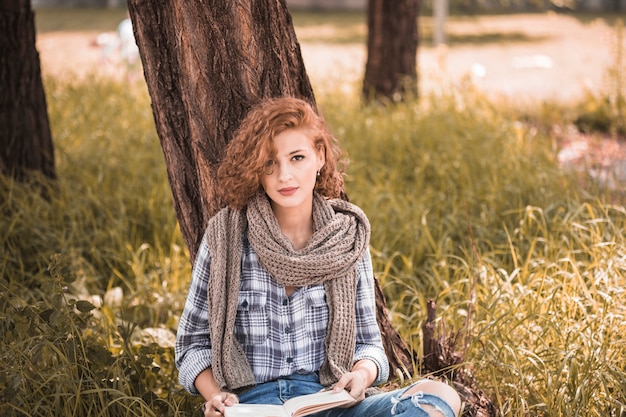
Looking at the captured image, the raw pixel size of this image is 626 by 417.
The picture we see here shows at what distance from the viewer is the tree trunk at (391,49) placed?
729 centimetres

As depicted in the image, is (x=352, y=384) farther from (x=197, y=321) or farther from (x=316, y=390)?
(x=197, y=321)

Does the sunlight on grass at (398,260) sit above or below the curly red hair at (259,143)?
below

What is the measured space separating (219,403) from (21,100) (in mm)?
3185

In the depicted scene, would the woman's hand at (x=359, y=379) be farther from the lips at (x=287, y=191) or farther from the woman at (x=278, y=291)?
the lips at (x=287, y=191)

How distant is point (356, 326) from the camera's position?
8.26 feet

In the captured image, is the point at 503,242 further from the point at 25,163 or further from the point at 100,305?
the point at 25,163

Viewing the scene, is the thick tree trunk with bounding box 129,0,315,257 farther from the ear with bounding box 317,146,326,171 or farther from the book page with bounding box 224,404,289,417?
the book page with bounding box 224,404,289,417

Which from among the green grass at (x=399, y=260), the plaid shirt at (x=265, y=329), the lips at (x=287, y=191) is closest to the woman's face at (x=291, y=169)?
the lips at (x=287, y=191)

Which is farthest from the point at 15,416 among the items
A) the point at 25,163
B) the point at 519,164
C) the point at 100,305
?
the point at 519,164

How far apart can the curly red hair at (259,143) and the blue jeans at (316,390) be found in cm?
58

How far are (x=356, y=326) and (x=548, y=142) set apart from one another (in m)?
3.68

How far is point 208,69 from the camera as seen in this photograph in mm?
2686

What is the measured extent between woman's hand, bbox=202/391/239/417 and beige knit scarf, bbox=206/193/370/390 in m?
0.07

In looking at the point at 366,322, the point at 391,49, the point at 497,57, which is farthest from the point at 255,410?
the point at 497,57
